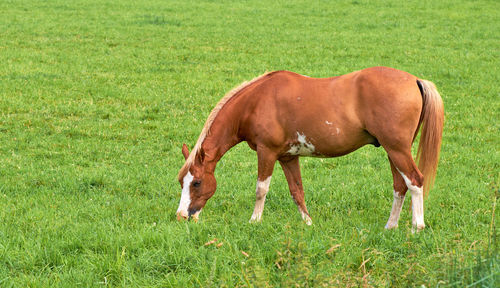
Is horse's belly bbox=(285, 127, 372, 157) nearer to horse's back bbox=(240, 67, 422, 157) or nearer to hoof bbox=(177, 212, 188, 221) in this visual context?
horse's back bbox=(240, 67, 422, 157)

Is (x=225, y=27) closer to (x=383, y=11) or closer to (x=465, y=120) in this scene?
(x=383, y=11)

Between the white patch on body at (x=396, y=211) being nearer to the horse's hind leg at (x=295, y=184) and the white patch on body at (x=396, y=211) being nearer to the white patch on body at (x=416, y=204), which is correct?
the white patch on body at (x=416, y=204)

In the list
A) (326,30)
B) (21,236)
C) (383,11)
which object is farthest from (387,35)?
(21,236)

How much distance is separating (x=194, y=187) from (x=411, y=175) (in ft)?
8.47

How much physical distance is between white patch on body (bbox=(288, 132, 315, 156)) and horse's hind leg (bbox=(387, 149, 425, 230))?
0.97m

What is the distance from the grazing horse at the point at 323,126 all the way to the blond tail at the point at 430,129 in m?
0.01

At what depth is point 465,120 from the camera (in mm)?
12938

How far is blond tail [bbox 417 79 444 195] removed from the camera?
21.9ft

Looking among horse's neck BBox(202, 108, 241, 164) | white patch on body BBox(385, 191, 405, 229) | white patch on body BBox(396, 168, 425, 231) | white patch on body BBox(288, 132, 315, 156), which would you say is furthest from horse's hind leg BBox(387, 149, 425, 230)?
horse's neck BBox(202, 108, 241, 164)

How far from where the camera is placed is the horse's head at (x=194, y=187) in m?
7.04

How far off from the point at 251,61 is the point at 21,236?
13.3 m

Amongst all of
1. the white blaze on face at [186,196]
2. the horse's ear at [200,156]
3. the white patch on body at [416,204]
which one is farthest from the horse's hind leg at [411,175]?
the white blaze on face at [186,196]

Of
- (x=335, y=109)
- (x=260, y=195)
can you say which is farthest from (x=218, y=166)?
(x=335, y=109)

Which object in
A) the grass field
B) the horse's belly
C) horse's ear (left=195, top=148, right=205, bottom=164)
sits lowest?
the grass field
